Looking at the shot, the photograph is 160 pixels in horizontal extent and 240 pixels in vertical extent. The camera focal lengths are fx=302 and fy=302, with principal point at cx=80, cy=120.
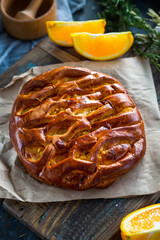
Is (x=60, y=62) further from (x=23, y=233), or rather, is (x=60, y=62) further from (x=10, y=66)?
(x=23, y=233)

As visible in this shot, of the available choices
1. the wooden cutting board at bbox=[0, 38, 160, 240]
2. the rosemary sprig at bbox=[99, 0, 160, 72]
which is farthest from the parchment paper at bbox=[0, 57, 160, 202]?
the rosemary sprig at bbox=[99, 0, 160, 72]

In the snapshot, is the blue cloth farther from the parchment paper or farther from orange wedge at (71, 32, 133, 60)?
orange wedge at (71, 32, 133, 60)

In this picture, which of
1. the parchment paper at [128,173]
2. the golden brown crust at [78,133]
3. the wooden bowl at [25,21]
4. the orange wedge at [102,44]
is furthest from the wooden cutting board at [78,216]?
the wooden bowl at [25,21]

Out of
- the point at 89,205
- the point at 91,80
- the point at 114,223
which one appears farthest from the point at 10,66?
the point at 114,223

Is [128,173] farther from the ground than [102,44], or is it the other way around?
[102,44]

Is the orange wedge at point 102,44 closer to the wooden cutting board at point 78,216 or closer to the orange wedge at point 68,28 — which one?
the orange wedge at point 68,28

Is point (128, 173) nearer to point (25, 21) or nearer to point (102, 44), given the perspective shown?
point (102, 44)

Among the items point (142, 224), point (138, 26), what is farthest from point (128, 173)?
point (138, 26)
